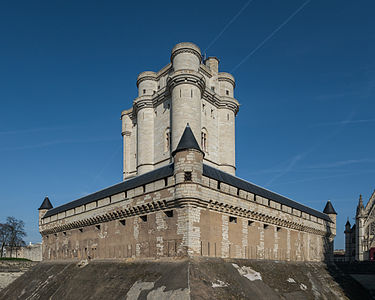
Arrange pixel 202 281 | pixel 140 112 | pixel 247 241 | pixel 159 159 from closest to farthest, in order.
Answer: pixel 202 281, pixel 247 241, pixel 159 159, pixel 140 112

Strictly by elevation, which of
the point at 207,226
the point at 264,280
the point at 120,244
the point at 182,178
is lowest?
the point at 264,280

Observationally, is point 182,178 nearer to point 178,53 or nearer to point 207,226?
point 207,226

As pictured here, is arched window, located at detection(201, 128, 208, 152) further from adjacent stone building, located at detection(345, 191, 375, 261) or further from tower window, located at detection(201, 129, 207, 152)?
adjacent stone building, located at detection(345, 191, 375, 261)

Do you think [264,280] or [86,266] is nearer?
[264,280]

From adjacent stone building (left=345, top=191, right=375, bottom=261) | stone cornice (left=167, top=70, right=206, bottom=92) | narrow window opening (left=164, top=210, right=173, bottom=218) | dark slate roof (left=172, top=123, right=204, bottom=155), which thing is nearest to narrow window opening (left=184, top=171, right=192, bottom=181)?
dark slate roof (left=172, top=123, right=204, bottom=155)

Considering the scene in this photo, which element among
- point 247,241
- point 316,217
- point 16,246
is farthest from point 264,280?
point 16,246

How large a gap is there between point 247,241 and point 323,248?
16.4 m

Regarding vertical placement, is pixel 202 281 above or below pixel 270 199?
below

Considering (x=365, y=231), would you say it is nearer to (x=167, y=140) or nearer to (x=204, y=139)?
(x=204, y=139)

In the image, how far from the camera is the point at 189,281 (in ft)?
50.4

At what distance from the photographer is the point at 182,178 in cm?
1822

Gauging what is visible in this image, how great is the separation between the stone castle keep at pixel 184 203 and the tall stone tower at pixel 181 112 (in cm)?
11

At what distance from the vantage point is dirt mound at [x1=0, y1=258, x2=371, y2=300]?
51.7 ft

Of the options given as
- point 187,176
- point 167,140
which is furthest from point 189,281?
point 167,140
